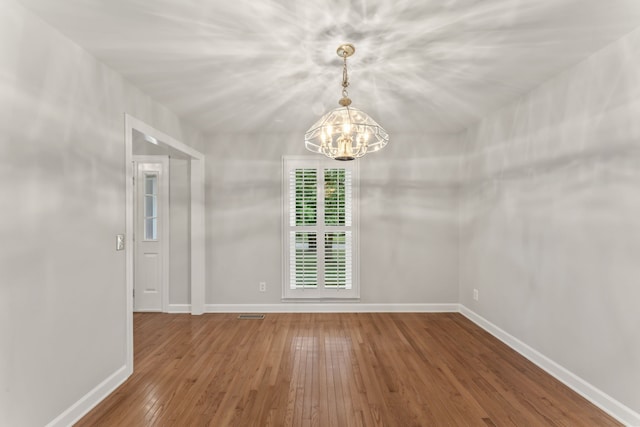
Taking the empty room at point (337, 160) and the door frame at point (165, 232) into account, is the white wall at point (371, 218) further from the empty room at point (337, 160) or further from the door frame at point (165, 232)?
the door frame at point (165, 232)

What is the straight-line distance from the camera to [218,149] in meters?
4.23

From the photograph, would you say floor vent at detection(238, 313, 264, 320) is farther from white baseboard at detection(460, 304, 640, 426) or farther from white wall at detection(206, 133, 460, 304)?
white baseboard at detection(460, 304, 640, 426)

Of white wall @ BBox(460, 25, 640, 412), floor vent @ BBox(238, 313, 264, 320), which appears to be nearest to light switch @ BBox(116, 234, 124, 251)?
floor vent @ BBox(238, 313, 264, 320)

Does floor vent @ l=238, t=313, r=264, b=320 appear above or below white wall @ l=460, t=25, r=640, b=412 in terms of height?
below

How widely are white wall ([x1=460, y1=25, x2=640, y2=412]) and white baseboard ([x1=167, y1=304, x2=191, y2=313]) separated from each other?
3885mm

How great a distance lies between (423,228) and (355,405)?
269 cm

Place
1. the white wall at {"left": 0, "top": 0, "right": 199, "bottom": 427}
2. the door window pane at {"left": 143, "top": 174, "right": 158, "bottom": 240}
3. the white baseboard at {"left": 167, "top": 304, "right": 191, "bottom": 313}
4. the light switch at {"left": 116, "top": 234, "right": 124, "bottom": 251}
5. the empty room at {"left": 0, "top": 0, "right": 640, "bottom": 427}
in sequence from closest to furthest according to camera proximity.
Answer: the white wall at {"left": 0, "top": 0, "right": 199, "bottom": 427} → the empty room at {"left": 0, "top": 0, "right": 640, "bottom": 427} → the light switch at {"left": 116, "top": 234, "right": 124, "bottom": 251} → the white baseboard at {"left": 167, "top": 304, "right": 191, "bottom": 313} → the door window pane at {"left": 143, "top": 174, "right": 158, "bottom": 240}

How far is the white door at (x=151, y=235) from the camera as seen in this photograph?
4184 mm

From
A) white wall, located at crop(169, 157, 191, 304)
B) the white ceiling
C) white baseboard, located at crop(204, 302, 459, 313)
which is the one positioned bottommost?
white baseboard, located at crop(204, 302, 459, 313)

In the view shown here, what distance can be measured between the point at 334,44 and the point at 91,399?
3.04 m

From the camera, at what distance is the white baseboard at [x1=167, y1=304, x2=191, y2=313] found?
4168 mm

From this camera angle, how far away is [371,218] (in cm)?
425

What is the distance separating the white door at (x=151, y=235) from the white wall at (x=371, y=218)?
0.61m

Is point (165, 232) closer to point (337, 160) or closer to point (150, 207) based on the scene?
point (150, 207)
